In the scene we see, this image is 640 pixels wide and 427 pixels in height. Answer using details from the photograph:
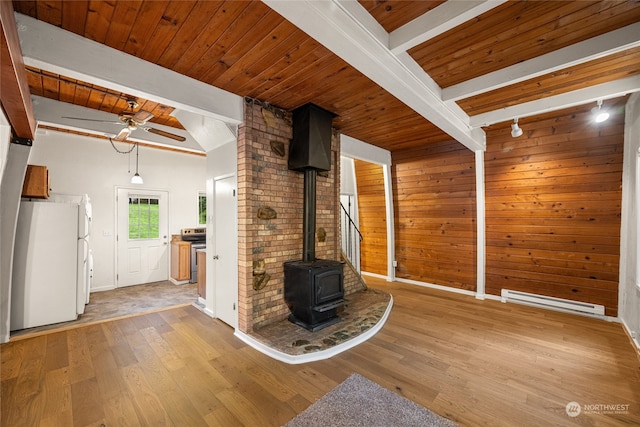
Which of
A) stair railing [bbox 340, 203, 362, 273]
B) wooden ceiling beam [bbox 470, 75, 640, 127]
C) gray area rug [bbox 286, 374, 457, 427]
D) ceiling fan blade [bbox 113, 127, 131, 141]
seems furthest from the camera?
stair railing [bbox 340, 203, 362, 273]

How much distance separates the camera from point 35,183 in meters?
3.37

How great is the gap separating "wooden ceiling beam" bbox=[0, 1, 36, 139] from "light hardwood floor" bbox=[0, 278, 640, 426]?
2.37 metres

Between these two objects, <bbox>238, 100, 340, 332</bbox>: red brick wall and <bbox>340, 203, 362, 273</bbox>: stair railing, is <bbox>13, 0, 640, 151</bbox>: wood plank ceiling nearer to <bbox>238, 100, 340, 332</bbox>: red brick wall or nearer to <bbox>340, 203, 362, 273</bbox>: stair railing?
<bbox>238, 100, 340, 332</bbox>: red brick wall

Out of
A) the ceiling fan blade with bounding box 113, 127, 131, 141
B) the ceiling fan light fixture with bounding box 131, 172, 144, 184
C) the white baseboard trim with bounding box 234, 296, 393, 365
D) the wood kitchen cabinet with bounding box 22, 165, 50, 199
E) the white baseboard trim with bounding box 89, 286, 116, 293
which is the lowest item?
the white baseboard trim with bounding box 89, 286, 116, 293

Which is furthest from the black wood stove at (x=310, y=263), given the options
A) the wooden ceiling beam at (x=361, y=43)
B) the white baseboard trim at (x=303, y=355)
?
the wooden ceiling beam at (x=361, y=43)

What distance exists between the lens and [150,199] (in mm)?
5875

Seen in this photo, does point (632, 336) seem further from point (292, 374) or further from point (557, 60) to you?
point (292, 374)

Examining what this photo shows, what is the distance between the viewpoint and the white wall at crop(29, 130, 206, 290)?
15.7 feet

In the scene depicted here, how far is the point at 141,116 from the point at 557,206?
5.93 m

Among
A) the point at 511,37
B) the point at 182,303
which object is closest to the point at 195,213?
the point at 182,303

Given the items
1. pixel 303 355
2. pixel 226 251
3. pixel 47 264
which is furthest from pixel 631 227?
pixel 47 264

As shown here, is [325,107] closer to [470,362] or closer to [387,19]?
[387,19]

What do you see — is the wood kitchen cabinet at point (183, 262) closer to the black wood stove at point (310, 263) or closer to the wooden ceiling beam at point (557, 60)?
the black wood stove at point (310, 263)

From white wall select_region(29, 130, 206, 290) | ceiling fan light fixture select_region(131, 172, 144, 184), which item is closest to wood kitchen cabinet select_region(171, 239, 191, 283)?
white wall select_region(29, 130, 206, 290)
